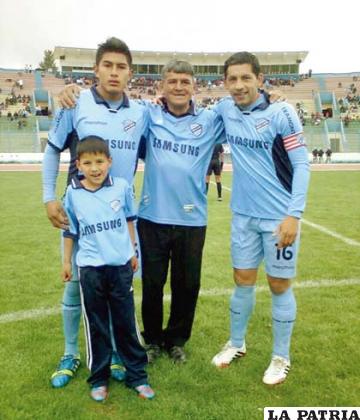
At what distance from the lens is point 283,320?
140 inches

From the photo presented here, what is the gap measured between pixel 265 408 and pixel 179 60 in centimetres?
244

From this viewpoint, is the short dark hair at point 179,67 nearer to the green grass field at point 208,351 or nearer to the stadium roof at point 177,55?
the green grass field at point 208,351

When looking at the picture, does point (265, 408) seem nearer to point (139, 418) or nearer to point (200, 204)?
point (139, 418)

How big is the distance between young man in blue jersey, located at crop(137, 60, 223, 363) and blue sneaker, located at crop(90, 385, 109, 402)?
0.65 m

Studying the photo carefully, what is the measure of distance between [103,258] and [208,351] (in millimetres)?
1406

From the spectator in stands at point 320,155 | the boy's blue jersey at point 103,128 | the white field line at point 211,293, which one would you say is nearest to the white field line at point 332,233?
the white field line at point 211,293

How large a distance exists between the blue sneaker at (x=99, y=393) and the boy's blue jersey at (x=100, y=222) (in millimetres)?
850

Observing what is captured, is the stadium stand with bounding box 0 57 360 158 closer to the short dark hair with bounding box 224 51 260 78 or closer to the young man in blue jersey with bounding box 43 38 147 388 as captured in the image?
the young man in blue jersey with bounding box 43 38 147 388

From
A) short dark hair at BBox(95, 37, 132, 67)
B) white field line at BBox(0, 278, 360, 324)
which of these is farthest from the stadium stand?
short dark hair at BBox(95, 37, 132, 67)

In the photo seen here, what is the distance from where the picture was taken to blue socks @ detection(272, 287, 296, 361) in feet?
11.7

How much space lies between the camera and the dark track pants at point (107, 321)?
10.3 feet

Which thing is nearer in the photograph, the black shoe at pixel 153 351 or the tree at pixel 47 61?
the black shoe at pixel 153 351

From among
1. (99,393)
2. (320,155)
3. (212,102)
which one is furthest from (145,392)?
(212,102)

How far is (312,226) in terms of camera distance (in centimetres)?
923
